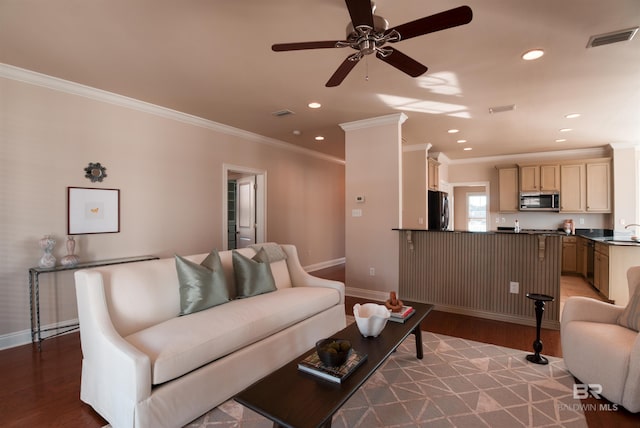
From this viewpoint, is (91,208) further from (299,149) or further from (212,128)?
(299,149)

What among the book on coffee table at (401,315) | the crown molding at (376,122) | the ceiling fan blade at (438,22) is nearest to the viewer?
the ceiling fan blade at (438,22)

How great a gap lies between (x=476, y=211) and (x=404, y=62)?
807 centimetres

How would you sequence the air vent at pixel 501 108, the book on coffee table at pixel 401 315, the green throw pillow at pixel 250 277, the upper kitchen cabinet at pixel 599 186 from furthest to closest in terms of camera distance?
the upper kitchen cabinet at pixel 599 186 → the air vent at pixel 501 108 → the green throw pillow at pixel 250 277 → the book on coffee table at pixel 401 315

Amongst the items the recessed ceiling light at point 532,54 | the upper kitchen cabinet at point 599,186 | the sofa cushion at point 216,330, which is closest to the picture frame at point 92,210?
the sofa cushion at point 216,330

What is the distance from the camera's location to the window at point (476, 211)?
29.3 ft

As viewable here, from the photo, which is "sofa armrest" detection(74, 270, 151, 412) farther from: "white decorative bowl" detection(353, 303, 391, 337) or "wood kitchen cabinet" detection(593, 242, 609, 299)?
"wood kitchen cabinet" detection(593, 242, 609, 299)

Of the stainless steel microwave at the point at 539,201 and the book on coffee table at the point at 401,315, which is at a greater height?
the stainless steel microwave at the point at 539,201

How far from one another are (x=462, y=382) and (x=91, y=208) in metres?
4.05

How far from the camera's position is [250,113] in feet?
13.8

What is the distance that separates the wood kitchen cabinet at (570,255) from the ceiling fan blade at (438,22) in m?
6.50

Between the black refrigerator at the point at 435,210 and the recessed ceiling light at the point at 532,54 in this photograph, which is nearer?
the recessed ceiling light at the point at 532,54

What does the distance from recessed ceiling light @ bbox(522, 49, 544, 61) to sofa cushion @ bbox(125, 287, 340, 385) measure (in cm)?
283

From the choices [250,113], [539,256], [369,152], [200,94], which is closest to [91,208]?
[200,94]

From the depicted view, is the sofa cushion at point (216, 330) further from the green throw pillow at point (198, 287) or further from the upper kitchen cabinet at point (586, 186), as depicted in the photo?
the upper kitchen cabinet at point (586, 186)
